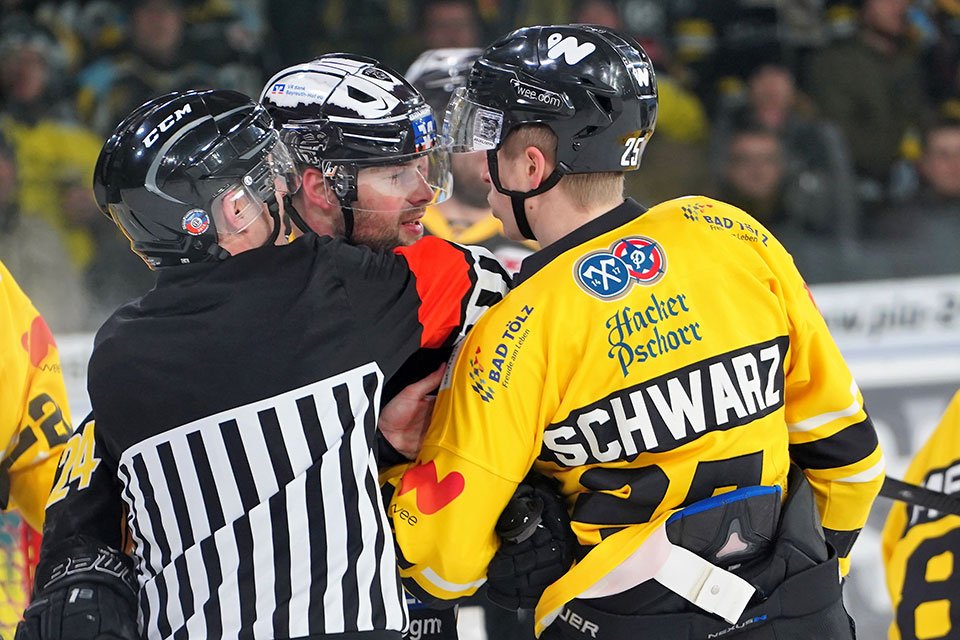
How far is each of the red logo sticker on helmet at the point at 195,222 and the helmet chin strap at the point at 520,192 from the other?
1.60 ft

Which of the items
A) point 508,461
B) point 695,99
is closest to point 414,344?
point 508,461

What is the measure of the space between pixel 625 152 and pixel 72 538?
110 cm

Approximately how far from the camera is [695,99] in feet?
16.8

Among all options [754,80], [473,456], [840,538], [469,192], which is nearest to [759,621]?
[840,538]

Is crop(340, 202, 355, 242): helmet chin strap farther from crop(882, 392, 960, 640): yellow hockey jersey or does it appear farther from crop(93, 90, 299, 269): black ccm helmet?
crop(882, 392, 960, 640): yellow hockey jersey

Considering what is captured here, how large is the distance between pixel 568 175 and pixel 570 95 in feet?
0.43

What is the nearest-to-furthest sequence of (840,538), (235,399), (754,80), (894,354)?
(235,399)
(840,538)
(894,354)
(754,80)

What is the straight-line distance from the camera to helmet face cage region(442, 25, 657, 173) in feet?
5.41

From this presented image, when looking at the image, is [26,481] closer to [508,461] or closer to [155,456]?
[155,456]

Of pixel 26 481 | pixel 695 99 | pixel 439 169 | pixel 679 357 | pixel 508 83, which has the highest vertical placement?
pixel 508 83

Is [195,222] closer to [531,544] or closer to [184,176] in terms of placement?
[184,176]

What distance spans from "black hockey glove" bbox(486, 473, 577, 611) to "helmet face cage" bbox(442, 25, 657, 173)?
54 centimetres

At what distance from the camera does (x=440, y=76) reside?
301 cm

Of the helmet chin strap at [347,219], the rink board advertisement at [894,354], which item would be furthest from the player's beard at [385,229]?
the rink board advertisement at [894,354]
